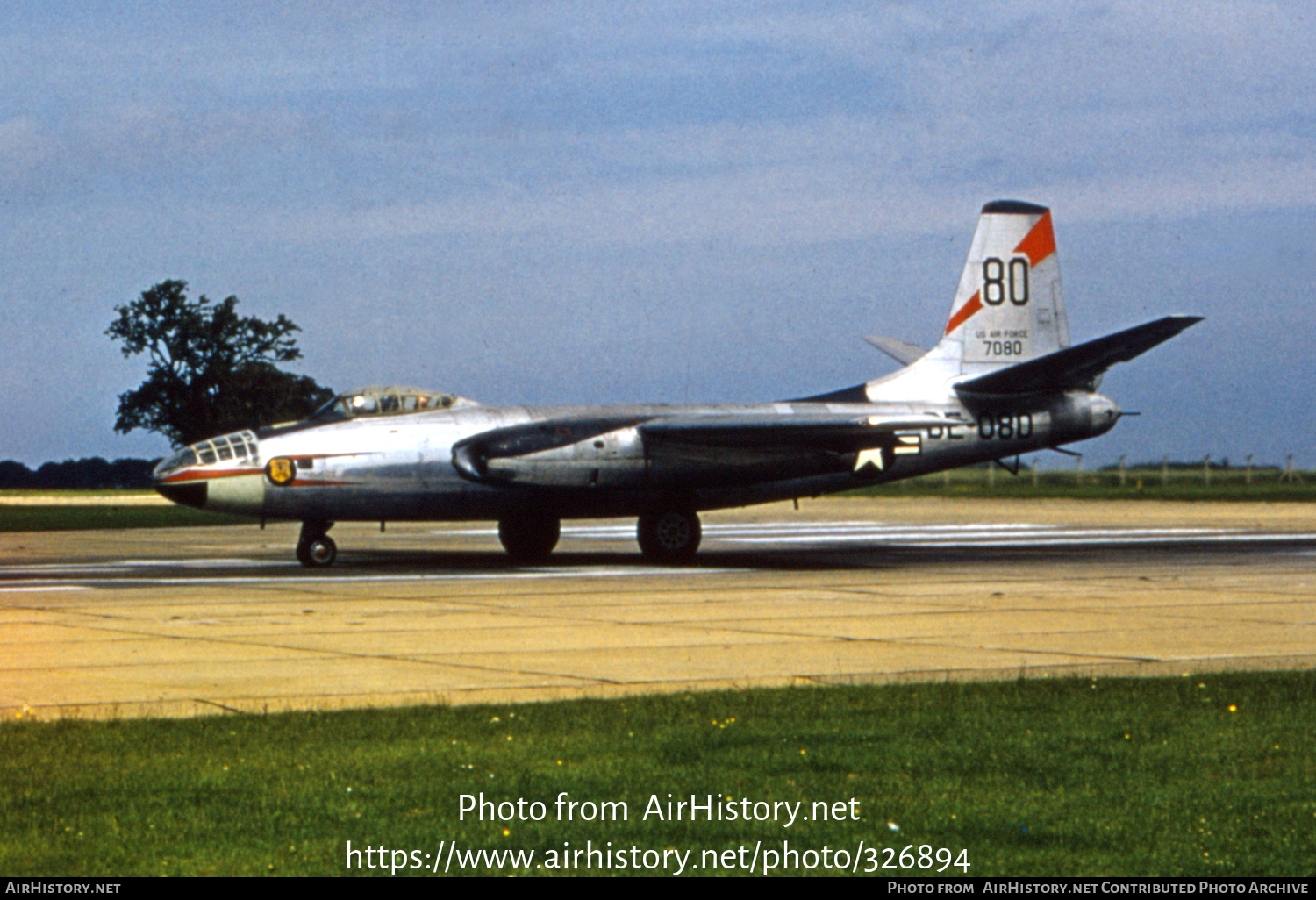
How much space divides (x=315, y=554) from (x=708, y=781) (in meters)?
16.8

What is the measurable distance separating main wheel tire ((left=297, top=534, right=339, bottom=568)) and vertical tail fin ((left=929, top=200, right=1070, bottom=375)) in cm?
1199

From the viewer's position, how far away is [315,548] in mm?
23281

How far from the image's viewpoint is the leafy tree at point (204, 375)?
99.2m

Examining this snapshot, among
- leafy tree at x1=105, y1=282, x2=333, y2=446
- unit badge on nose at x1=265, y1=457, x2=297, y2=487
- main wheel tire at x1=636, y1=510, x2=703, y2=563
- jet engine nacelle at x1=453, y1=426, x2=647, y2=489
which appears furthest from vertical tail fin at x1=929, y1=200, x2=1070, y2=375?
leafy tree at x1=105, y1=282, x2=333, y2=446

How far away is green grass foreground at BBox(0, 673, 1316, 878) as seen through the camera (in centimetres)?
606

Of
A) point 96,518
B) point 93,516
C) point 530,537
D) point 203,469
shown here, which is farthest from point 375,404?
point 93,516

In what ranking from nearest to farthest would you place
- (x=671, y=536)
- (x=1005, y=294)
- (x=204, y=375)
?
(x=671, y=536) → (x=1005, y=294) → (x=204, y=375)

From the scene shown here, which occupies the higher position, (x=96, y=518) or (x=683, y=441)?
(x=683, y=441)

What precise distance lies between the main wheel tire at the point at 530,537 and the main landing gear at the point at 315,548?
10.6ft

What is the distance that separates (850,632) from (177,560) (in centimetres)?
1515

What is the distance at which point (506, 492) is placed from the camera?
950 inches

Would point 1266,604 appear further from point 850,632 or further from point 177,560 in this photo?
point 177,560

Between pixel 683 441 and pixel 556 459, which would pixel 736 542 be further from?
pixel 556 459
